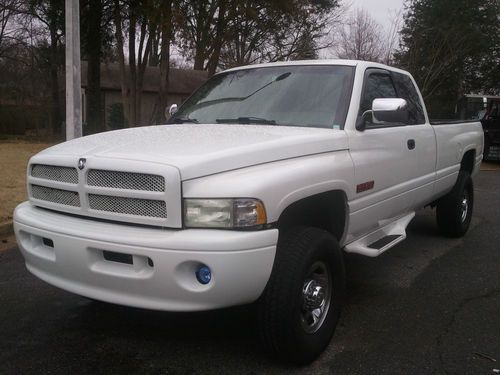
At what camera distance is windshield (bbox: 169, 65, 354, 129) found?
3814 mm

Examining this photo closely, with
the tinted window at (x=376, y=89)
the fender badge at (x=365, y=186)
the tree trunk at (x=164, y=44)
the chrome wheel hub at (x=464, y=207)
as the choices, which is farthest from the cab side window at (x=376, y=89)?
the tree trunk at (x=164, y=44)

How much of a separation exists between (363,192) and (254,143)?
3.55 feet

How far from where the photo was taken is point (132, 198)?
2.78 meters

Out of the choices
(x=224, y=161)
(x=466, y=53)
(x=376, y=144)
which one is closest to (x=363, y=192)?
(x=376, y=144)

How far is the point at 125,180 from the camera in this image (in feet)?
9.18

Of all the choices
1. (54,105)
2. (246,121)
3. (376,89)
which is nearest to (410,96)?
(376,89)

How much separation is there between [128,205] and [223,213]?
540 mm

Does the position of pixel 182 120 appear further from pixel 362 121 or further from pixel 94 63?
pixel 94 63

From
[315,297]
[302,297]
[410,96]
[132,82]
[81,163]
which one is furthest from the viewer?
[132,82]

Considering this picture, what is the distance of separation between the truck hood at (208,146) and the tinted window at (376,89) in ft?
2.03

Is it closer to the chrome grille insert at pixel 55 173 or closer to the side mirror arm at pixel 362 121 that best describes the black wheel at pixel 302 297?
the side mirror arm at pixel 362 121

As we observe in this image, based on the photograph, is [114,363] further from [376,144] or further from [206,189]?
[376,144]

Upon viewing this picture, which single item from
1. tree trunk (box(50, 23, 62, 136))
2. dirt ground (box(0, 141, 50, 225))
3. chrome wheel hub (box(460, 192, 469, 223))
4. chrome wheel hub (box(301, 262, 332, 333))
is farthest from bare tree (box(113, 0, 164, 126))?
chrome wheel hub (box(301, 262, 332, 333))

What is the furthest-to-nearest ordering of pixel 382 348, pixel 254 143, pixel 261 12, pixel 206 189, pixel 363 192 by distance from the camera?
pixel 261 12 → pixel 363 192 → pixel 382 348 → pixel 254 143 → pixel 206 189
